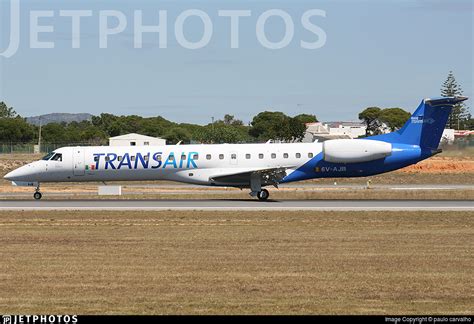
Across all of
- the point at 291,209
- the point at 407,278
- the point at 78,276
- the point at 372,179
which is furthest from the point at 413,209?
the point at 372,179

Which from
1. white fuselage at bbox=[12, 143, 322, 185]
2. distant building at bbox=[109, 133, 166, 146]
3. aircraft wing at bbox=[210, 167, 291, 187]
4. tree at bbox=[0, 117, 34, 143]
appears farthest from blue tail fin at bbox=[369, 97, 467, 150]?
tree at bbox=[0, 117, 34, 143]

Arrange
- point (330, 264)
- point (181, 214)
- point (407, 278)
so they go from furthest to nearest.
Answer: point (181, 214)
point (330, 264)
point (407, 278)

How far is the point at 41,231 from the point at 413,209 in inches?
597

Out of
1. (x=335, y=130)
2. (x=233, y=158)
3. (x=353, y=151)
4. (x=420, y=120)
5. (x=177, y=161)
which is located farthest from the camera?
(x=335, y=130)

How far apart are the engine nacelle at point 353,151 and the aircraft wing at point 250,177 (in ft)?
7.40

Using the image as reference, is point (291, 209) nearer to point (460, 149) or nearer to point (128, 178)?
point (128, 178)

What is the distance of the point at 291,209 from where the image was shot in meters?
34.0

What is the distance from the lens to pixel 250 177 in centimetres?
4047

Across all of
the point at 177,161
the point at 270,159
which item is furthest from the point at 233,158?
the point at 177,161

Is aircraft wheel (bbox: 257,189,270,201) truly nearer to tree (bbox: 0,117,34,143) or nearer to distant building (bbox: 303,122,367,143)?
distant building (bbox: 303,122,367,143)

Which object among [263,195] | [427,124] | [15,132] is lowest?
[263,195]

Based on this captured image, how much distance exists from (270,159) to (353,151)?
3.97 meters

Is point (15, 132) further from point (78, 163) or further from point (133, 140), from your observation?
point (78, 163)

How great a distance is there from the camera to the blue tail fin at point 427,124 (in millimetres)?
40500
